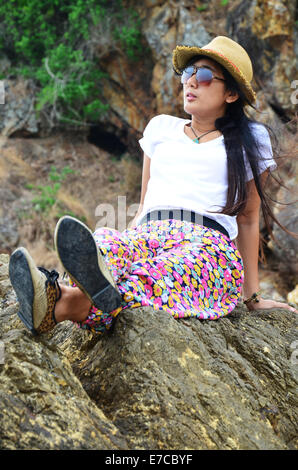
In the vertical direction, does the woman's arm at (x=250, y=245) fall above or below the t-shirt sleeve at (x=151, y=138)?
below

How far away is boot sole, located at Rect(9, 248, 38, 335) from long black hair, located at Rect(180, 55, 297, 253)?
1082 millimetres

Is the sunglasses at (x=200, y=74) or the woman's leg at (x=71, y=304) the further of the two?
the sunglasses at (x=200, y=74)

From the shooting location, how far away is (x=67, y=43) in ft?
29.0

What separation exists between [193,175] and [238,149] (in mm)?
254

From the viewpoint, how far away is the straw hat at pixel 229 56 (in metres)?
2.28

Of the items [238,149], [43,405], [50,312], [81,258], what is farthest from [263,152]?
[43,405]

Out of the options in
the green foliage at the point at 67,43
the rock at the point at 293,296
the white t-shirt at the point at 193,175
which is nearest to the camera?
the white t-shirt at the point at 193,175

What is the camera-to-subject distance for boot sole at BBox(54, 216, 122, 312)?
1.47 m

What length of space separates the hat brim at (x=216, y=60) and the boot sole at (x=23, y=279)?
138 cm

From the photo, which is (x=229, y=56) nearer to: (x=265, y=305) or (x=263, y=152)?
(x=263, y=152)

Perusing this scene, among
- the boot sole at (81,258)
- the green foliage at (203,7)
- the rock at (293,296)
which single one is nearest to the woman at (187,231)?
the boot sole at (81,258)

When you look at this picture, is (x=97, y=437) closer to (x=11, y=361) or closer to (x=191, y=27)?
(x=11, y=361)

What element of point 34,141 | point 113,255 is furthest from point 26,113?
point 113,255

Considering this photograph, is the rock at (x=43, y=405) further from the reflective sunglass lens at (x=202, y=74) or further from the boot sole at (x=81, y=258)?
the reflective sunglass lens at (x=202, y=74)
